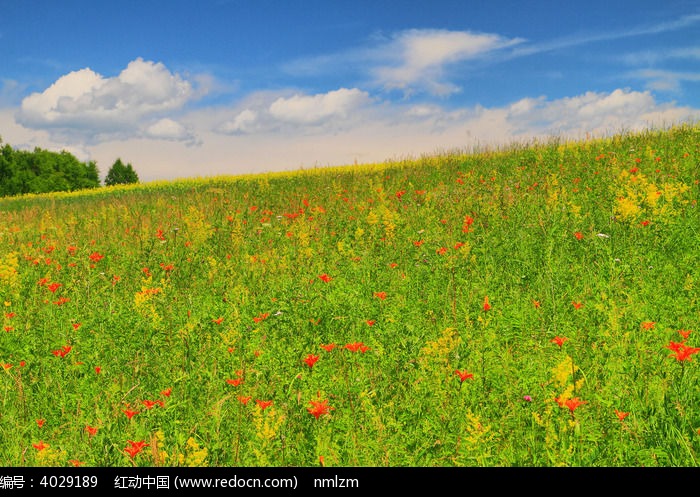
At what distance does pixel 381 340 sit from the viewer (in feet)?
13.2

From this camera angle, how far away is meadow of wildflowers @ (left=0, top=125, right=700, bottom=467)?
270cm

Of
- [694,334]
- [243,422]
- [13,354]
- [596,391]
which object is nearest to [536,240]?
[694,334]

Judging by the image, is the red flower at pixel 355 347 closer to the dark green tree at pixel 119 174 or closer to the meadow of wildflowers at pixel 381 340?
the meadow of wildflowers at pixel 381 340

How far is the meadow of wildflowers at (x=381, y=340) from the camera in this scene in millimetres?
2703
